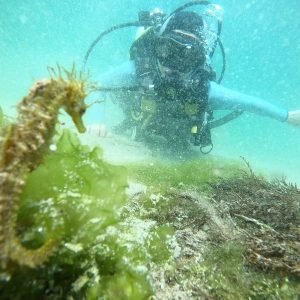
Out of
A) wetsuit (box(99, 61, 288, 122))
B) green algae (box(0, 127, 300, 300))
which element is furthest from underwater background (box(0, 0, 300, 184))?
green algae (box(0, 127, 300, 300))

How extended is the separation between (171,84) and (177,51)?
90 cm

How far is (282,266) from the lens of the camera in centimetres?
225

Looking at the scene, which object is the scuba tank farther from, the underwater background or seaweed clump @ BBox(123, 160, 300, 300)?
the underwater background

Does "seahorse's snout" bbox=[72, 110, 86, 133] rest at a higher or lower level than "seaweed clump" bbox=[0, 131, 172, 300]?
higher

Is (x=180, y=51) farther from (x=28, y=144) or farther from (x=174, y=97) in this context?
(x=28, y=144)

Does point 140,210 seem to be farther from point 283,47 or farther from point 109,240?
point 283,47

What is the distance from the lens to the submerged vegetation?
1593mm

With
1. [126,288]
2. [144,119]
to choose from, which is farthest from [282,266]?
[144,119]

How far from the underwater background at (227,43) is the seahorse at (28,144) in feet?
82.3

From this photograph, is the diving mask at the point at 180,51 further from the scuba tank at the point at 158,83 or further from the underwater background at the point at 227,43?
the underwater background at the point at 227,43

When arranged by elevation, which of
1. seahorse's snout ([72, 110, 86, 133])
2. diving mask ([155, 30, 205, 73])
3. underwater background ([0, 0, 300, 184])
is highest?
seahorse's snout ([72, 110, 86, 133])

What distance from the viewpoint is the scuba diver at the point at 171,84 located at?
23.1ft

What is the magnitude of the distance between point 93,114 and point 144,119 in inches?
111

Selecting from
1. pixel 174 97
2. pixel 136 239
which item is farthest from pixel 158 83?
pixel 136 239
